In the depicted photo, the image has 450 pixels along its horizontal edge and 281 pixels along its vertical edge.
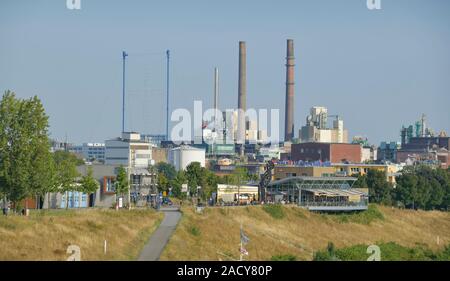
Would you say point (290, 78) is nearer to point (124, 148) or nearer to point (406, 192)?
point (124, 148)

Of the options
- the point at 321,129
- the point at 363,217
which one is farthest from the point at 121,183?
the point at 321,129

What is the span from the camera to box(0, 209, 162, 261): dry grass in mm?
32000

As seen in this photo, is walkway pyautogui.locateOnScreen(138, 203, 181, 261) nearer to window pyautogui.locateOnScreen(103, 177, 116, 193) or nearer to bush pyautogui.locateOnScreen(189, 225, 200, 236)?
bush pyautogui.locateOnScreen(189, 225, 200, 236)

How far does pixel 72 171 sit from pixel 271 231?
1091cm

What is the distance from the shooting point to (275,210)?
199 ft

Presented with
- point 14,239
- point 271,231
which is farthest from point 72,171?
point 14,239

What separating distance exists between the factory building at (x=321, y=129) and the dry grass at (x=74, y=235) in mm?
124603

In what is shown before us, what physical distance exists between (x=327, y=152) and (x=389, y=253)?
290ft

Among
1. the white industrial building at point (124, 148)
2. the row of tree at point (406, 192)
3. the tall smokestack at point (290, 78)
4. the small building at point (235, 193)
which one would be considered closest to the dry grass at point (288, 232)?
the row of tree at point (406, 192)

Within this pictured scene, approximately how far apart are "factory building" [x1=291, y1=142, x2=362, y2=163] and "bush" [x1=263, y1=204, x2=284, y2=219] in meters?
74.3

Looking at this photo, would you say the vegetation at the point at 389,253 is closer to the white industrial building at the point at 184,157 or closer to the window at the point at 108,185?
the window at the point at 108,185

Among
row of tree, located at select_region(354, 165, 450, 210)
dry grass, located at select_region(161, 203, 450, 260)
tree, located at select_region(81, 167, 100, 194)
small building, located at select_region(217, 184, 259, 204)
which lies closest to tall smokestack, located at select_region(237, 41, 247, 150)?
row of tree, located at select_region(354, 165, 450, 210)

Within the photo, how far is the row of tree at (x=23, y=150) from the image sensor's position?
4403 cm

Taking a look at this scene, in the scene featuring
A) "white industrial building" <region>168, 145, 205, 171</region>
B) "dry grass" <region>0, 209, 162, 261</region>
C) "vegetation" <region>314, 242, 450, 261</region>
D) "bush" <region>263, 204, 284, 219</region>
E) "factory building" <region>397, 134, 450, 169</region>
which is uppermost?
"factory building" <region>397, 134, 450, 169</region>
